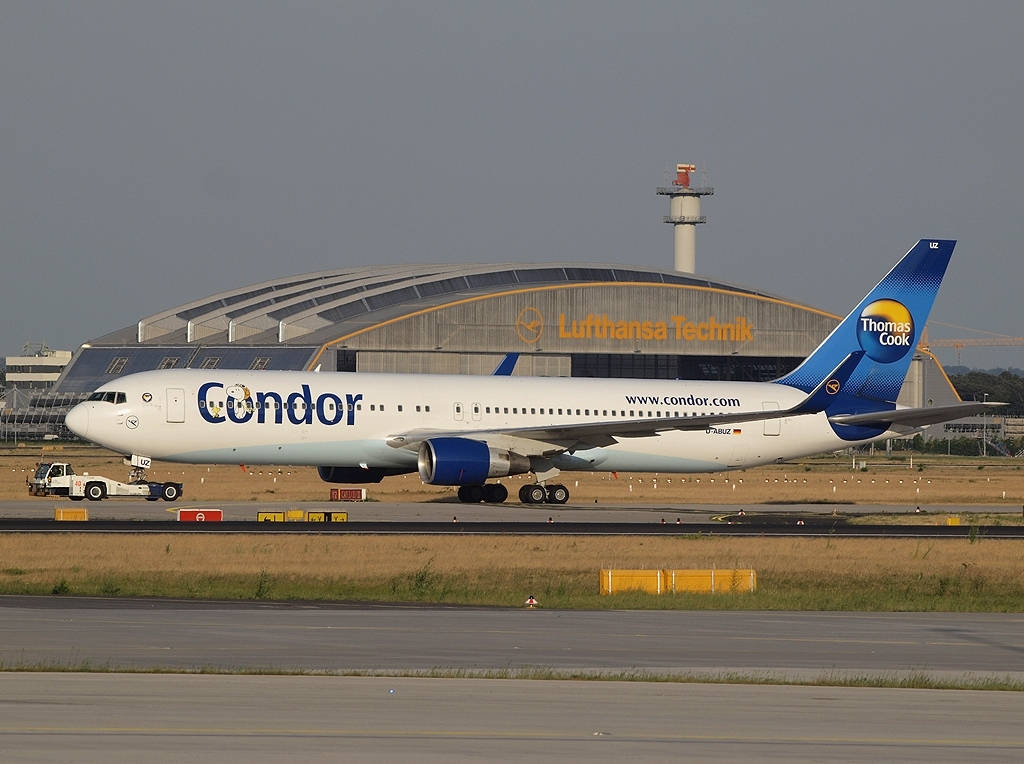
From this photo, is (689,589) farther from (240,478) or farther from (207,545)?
(240,478)

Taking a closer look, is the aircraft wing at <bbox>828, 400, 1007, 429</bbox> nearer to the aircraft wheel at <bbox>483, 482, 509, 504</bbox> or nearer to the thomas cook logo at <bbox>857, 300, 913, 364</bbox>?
the thomas cook logo at <bbox>857, 300, 913, 364</bbox>

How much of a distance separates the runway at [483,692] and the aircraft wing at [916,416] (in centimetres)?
2681

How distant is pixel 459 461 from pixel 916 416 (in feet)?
52.8

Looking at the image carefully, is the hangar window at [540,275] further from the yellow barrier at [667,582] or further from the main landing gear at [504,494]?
the yellow barrier at [667,582]

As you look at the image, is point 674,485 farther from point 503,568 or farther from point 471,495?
point 503,568

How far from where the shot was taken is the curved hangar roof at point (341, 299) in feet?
351

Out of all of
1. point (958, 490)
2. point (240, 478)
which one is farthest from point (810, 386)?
point (240, 478)

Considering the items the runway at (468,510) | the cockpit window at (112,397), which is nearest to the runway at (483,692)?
the runway at (468,510)

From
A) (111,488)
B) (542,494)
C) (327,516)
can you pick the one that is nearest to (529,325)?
(542,494)

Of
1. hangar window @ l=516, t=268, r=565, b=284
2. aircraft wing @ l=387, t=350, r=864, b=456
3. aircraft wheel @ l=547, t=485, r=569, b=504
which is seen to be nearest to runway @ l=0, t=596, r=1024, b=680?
aircraft wing @ l=387, t=350, r=864, b=456

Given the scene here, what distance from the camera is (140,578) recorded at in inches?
1139

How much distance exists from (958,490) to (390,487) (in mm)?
23813

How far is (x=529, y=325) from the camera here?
105250mm

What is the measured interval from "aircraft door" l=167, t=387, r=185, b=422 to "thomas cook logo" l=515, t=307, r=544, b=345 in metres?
57.4
